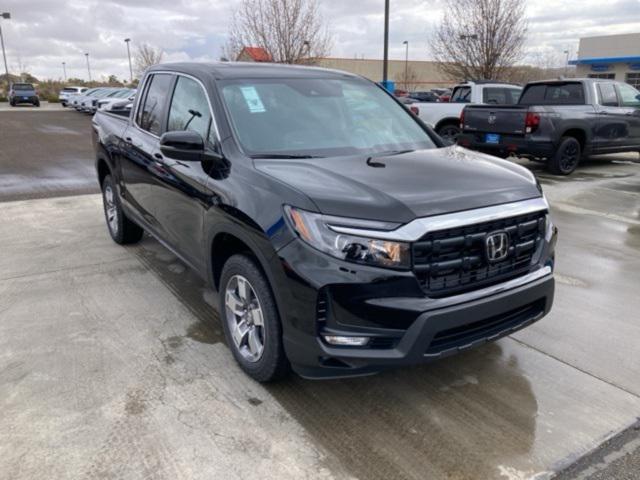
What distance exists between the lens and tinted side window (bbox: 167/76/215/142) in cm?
367

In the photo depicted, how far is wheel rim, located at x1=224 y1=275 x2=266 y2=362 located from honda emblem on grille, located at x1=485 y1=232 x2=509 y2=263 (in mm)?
1271

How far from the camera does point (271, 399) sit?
3107mm

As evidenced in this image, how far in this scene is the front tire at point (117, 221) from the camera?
228 inches

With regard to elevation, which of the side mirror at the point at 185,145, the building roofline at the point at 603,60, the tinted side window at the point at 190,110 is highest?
the building roofline at the point at 603,60

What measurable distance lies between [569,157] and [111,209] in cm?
870

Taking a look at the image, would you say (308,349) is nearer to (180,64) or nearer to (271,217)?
(271,217)

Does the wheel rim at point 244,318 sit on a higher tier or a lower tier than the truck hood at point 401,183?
lower

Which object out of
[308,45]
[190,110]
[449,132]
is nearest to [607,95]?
[449,132]

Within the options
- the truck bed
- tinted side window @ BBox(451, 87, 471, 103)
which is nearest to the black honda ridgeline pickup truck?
the truck bed

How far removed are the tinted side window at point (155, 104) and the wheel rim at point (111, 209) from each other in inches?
55.4

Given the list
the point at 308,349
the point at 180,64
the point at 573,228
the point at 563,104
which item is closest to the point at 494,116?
the point at 563,104

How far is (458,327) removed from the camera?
267 centimetres

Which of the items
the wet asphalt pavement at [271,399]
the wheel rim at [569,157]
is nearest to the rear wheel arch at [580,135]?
the wheel rim at [569,157]

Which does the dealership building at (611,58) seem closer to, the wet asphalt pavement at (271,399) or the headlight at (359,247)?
the wet asphalt pavement at (271,399)
